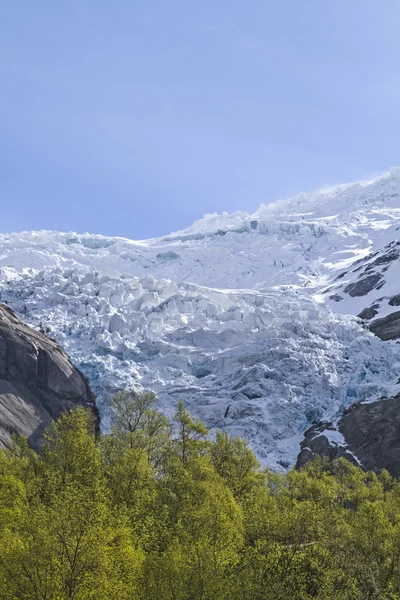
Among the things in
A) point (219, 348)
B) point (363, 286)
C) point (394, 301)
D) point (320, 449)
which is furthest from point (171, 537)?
point (363, 286)

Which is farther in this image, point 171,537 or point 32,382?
point 32,382

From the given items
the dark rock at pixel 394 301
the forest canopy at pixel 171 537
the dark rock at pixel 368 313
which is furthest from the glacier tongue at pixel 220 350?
the forest canopy at pixel 171 537

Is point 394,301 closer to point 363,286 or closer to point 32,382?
point 363,286

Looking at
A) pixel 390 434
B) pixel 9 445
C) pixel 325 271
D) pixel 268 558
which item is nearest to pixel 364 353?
pixel 390 434

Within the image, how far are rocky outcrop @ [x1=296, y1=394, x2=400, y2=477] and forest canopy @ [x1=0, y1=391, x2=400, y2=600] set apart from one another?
2869 centimetres

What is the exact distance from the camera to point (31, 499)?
39.6 m

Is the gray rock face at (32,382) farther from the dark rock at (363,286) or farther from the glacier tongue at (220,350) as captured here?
the dark rock at (363,286)

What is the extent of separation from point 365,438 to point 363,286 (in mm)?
77748

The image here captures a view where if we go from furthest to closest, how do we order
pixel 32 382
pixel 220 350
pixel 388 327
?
pixel 388 327 → pixel 220 350 → pixel 32 382

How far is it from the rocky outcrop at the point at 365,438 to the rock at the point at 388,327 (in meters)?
27.9

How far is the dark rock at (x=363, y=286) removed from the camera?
479ft

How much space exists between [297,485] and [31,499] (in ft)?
80.4

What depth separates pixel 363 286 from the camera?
488ft

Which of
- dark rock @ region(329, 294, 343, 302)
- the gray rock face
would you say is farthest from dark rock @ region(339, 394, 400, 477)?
dark rock @ region(329, 294, 343, 302)
